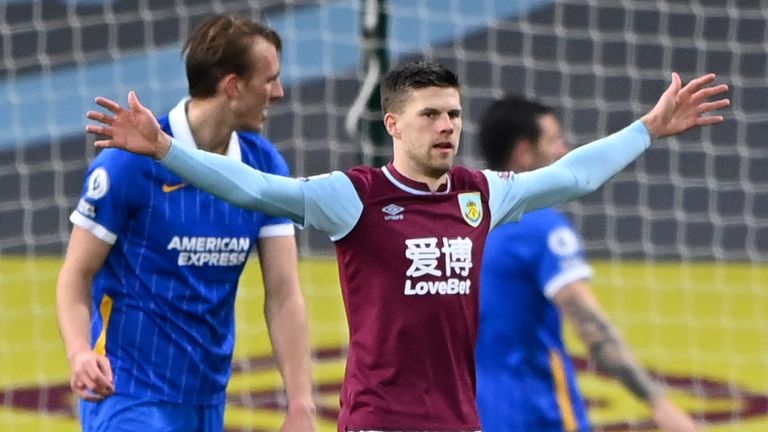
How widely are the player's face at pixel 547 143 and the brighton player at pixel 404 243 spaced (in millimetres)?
1126

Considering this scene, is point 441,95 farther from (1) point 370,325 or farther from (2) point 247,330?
(2) point 247,330

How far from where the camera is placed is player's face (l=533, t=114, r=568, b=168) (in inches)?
207

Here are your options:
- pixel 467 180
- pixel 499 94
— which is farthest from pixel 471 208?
pixel 499 94

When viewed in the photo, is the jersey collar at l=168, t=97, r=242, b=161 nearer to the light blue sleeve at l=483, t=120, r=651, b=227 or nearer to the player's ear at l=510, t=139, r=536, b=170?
the light blue sleeve at l=483, t=120, r=651, b=227

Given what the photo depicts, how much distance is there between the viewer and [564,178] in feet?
14.2

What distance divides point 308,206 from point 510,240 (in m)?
1.18

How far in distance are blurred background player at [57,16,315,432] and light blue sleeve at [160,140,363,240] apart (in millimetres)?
537

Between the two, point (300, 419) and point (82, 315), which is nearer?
point (82, 315)

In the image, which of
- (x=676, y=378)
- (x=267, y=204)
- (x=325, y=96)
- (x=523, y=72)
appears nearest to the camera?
(x=267, y=204)

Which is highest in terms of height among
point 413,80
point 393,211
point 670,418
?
point 413,80

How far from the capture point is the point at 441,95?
4.08 metres

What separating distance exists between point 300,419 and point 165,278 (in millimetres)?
530

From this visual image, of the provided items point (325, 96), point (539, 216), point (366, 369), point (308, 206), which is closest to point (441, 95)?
point (308, 206)

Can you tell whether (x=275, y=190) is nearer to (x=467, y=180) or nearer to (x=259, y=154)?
(x=467, y=180)
